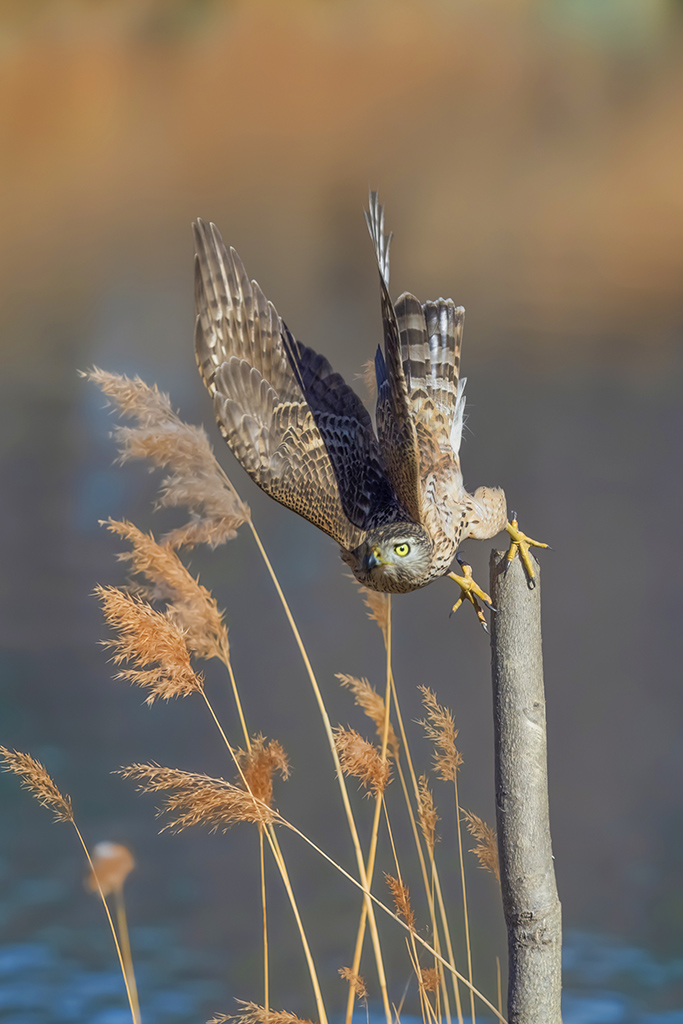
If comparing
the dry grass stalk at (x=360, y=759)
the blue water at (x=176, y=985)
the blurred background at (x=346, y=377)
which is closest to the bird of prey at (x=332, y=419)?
the dry grass stalk at (x=360, y=759)

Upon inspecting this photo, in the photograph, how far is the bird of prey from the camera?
4.15 ft

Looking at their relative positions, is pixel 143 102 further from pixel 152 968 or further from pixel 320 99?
pixel 152 968

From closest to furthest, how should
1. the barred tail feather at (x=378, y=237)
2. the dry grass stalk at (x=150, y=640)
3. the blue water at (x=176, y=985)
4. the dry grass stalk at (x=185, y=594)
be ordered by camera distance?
the barred tail feather at (x=378, y=237), the dry grass stalk at (x=150, y=640), the dry grass stalk at (x=185, y=594), the blue water at (x=176, y=985)

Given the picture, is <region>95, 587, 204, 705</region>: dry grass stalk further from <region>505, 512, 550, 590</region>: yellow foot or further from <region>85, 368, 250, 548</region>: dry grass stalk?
<region>505, 512, 550, 590</region>: yellow foot

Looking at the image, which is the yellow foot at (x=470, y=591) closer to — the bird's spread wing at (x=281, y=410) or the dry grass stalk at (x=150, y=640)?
the bird's spread wing at (x=281, y=410)

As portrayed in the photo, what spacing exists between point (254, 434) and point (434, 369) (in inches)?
11.8

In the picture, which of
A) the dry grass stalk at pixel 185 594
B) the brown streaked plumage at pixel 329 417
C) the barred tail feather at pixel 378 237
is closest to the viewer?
the barred tail feather at pixel 378 237

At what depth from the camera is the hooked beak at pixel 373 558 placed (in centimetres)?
110

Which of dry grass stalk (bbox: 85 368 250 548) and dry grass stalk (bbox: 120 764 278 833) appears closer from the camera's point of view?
dry grass stalk (bbox: 120 764 278 833)

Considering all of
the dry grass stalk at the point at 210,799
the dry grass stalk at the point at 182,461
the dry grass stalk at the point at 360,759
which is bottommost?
the dry grass stalk at the point at 210,799

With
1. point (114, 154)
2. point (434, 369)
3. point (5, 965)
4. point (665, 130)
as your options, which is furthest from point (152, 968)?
point (665, 130)

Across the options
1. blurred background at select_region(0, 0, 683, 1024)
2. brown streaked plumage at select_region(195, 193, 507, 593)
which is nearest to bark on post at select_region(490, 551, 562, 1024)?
brown streaked plumage at select_region(195, 193, 507, 593)

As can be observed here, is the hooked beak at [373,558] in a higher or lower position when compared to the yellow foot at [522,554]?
lower

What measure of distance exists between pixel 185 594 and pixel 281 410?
1.24ft
